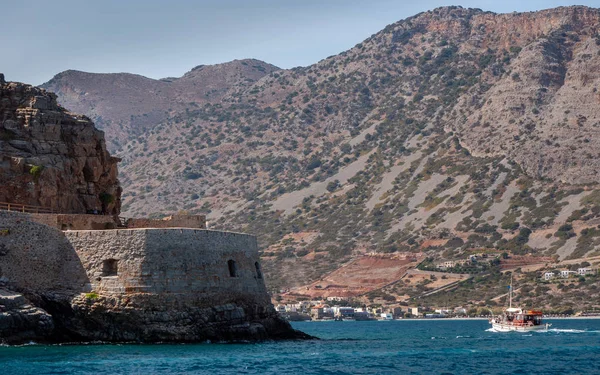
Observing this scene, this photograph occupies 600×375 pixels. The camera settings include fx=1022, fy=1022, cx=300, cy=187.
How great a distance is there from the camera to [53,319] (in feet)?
157

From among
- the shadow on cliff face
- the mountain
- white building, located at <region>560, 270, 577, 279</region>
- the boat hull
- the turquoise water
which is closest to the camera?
the turquoise water

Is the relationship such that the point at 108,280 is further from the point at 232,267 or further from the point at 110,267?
the point at 232,267

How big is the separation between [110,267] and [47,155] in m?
9.34

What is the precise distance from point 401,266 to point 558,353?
281ft

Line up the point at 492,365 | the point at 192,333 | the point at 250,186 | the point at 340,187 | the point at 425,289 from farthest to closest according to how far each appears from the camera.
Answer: the point at 250,186
the point at 340,187
the point at 425,289
the point at 192,333
the point at 492,365

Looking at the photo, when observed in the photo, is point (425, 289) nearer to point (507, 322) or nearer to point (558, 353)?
point (507, 322)

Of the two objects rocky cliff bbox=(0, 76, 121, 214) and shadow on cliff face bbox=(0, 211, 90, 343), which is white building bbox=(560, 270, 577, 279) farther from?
shadow on cliff face bbox=(0, 211, 90, 343)

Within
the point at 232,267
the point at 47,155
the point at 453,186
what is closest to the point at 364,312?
the point at 453,186

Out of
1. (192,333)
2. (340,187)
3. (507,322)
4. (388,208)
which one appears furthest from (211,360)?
(340,187)

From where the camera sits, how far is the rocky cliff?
53.2 meters

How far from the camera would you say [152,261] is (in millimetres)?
48312

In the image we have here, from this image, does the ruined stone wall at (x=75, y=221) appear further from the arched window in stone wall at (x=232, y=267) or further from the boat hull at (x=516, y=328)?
the boat hull at (x=516, y=328)

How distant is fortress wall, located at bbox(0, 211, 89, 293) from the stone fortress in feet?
0.16

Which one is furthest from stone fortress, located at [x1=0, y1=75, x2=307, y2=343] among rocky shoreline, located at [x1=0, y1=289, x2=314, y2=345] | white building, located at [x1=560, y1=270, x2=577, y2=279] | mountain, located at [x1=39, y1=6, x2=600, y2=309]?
mountain, located at [x1=39, y1=6, x2=600, y2=309]
